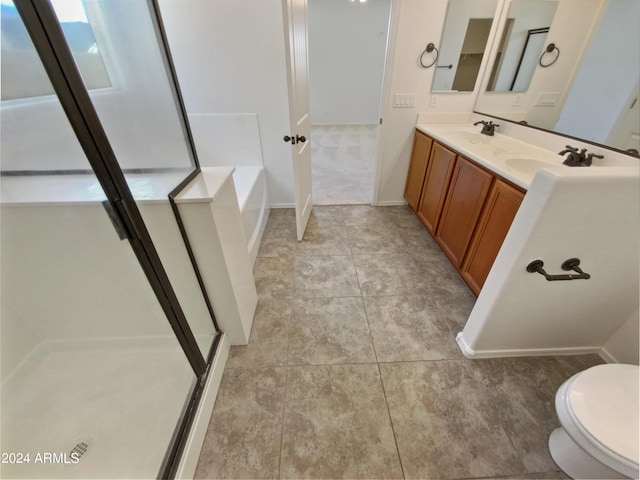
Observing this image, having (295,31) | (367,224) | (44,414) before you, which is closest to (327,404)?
(44,414)

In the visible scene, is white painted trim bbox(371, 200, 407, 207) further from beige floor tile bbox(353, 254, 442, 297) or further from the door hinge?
the door hinge

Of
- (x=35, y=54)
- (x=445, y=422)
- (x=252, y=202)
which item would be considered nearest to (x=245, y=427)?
(x=445, y=422)

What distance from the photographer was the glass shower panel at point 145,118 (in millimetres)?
853

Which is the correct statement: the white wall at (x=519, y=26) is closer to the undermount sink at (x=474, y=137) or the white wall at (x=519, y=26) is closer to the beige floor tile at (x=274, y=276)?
the undermount sink at (x=474, y=137)

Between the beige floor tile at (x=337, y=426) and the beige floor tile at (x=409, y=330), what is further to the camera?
the beige floor tile at (x=409, y=330)

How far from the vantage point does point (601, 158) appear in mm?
1351

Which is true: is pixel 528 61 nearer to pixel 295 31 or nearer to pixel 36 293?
pixel 295 31

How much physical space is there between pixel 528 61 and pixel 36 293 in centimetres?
338

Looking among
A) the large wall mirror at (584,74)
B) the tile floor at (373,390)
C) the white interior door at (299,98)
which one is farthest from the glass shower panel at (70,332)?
the large wall mirror at (584,74)

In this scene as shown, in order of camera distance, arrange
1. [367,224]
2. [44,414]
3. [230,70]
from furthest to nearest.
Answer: [367,224], [230,70], [44,414]

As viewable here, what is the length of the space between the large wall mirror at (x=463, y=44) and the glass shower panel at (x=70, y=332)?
271 cm

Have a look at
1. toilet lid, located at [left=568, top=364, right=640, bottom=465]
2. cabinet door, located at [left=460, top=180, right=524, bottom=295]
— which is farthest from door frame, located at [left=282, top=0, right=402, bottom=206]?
toilet lid, located at [left=568, top=364, right=640, bottom=465]

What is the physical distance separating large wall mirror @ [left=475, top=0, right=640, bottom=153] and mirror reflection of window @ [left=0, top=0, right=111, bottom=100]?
7.19 feet

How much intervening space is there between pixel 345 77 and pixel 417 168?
4.35 metres
